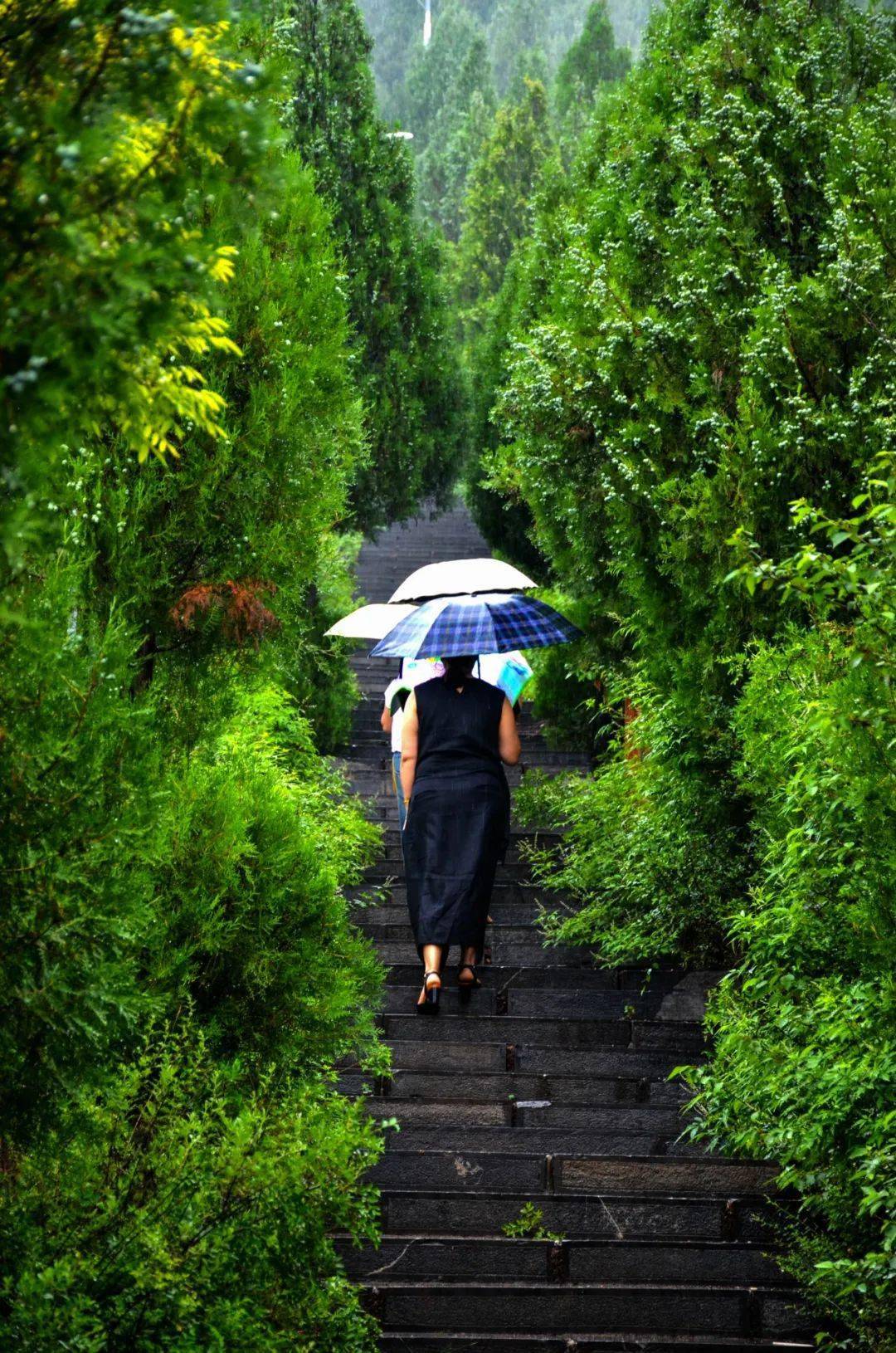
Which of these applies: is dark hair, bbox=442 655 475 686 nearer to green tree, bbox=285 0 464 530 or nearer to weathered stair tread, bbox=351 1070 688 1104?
weathered stair tread, bbox=351 1070 688 1104

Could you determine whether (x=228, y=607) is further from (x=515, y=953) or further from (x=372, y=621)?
(x=372, y=621)

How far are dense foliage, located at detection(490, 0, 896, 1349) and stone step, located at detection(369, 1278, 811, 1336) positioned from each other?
8.6 inches

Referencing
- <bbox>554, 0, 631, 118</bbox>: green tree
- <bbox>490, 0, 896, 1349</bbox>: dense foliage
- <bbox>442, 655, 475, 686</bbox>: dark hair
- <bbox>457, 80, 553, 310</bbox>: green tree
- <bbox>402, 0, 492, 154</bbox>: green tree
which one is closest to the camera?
<bbox>490, 0, 896, 1349</bbox>: dense foliage

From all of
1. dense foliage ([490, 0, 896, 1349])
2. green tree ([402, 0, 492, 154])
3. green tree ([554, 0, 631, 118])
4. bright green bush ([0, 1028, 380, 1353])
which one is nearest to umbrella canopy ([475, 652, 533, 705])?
dense foliage ([490, 0, 896, 1349])

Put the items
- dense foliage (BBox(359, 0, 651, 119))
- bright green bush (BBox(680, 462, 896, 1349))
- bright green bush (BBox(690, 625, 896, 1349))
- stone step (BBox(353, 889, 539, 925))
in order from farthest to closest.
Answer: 1. dense foliage (BBox(359, 0, 651, 119))
2. stone step (BBox(353, 889, 539, 925))
3. bright green bush (BBox(690, 625, 896, 1349))
4. bright green bush (BBox(680, 462, 896, 1349))

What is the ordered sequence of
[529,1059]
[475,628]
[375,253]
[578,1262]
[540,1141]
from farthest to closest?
[375,253], [475,628], [529,1059], [540,1141], [578,1262]

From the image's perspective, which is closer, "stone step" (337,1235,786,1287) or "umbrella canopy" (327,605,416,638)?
"stone step" (337,1235,786,1287)

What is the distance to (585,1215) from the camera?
18.4ft

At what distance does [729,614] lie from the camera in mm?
7594

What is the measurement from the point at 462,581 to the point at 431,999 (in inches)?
113

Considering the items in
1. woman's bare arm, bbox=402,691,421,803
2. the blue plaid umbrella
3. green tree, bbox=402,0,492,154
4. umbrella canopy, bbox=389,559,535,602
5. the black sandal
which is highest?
green tree, bbox=402,0,492,154

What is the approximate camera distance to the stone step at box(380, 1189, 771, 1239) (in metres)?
5.58

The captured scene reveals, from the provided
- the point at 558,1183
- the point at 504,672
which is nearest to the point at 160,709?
the point at 558,1183

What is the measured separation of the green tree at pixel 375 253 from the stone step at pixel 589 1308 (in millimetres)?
12454
